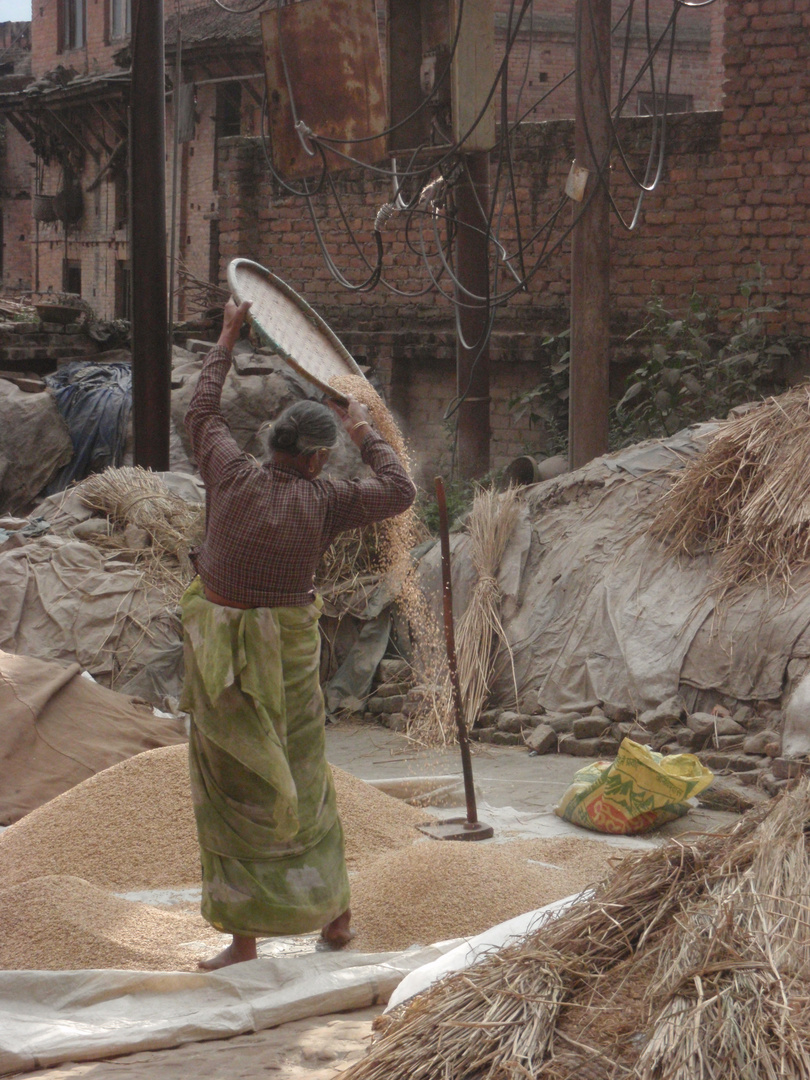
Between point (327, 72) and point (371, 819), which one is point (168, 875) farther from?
point (327, 72)

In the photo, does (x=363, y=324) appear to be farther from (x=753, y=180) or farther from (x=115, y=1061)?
(x=115, y=1061)

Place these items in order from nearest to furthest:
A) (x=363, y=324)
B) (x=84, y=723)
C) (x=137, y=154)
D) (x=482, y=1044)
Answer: (x=482, y=1044)
(x=84, y=723)
(x=137, y=154)
(x=363, y=324)

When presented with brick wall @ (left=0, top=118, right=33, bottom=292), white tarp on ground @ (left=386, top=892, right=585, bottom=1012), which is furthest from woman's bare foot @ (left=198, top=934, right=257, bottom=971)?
brick wall @ (left=0, top=118, right=33, bottom=292)

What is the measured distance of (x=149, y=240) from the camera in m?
7.67

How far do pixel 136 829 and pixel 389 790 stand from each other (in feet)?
4.08

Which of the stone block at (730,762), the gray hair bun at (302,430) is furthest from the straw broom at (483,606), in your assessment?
the gray hair bun at (302,430)

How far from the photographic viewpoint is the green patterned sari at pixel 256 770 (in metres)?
3.16

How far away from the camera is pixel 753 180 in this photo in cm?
897

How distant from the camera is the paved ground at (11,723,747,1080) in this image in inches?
103

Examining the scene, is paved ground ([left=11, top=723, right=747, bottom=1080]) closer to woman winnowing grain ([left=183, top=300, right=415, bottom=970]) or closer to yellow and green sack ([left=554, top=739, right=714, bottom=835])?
yellow and green sack ([left=554, top=739, right=714, bottom=835])

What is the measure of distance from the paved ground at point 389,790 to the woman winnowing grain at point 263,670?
0.41 metres

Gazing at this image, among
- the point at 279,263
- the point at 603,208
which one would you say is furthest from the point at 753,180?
the point at 279,263

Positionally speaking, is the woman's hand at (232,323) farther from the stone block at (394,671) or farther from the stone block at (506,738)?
the stone block at (394,671)

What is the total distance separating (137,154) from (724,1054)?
6.85 m
